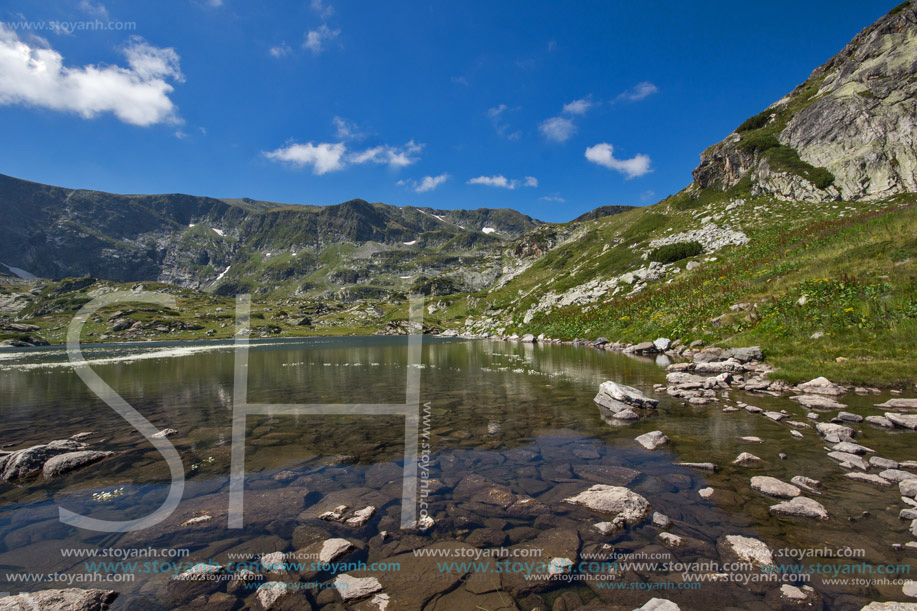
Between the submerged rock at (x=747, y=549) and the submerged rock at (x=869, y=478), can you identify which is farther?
the submerged rock at (x=869, y=478)

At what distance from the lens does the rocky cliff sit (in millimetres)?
65312

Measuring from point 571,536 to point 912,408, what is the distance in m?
17.6

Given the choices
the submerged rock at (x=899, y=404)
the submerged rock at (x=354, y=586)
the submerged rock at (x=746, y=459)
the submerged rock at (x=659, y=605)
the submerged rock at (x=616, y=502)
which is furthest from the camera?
the submerged rock at (x=899, y=404)

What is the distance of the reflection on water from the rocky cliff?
83.5 metres

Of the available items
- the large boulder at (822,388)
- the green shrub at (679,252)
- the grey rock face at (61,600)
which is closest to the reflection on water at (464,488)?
the grey rock face at (61,600)

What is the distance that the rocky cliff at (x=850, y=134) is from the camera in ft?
214

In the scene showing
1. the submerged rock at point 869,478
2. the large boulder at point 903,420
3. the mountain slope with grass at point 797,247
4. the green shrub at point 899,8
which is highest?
the green shrub at point 899,8

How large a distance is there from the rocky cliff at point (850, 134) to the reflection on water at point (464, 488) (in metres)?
83.5

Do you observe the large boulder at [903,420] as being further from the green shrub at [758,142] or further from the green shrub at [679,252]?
the green shrub at [758,142]

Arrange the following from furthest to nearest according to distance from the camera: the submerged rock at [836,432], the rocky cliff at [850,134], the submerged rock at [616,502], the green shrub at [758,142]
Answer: the green shrub at [758,142] < the rocky cliff at [850,134] < the submerged rock at [836,432] < the submerged rock at [616,502]

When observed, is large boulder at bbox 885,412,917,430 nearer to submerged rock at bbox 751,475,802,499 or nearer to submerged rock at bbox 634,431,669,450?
submerged rock at bbox 634,431,669,450

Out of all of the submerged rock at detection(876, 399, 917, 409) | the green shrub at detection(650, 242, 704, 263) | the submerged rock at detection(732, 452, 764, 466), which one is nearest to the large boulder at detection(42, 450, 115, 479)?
the submerged rock at detection(732, 452, 764, 466)

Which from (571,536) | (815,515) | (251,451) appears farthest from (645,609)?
(251,451)

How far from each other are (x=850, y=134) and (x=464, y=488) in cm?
11033
